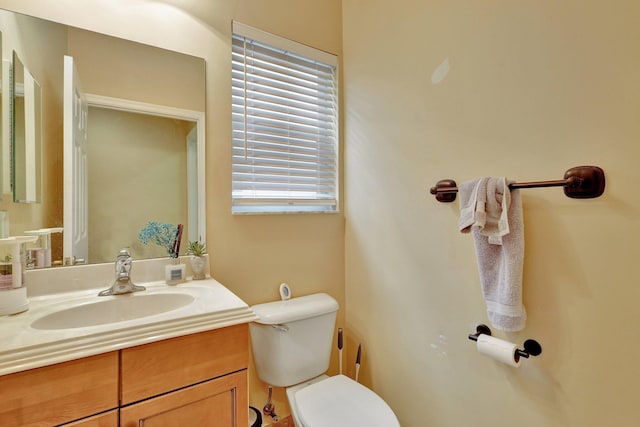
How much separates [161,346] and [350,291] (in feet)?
3.79

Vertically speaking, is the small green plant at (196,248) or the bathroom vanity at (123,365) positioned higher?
the small green plant at (196,248)

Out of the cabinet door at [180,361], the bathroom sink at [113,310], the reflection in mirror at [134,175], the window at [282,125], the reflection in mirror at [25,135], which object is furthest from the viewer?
the window at [282,125]

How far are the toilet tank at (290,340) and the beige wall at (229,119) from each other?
17cm

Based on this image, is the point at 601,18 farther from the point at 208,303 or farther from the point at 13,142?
the point at 13,142

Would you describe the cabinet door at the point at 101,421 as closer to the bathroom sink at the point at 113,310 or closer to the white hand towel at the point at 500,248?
the bathroom sink at the point at 113,310

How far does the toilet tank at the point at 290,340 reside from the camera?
4.46 ft

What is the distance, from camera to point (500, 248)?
3.37 feet

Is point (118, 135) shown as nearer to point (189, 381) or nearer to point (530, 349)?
point (189, 381)

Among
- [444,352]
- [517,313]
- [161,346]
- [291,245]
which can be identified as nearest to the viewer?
[161,346]

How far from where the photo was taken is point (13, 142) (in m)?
1.04

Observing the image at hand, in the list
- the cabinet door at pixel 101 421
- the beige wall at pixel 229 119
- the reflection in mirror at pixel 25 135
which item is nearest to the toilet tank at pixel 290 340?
the beige wall at pixel 229 119

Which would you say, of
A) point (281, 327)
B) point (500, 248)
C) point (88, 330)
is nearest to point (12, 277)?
point (88, 330)

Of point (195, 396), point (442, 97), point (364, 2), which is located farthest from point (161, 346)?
point (364, 2)

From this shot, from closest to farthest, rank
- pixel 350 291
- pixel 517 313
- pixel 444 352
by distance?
pixel 517 313 → pixel 444 352 → pixel 350 291
